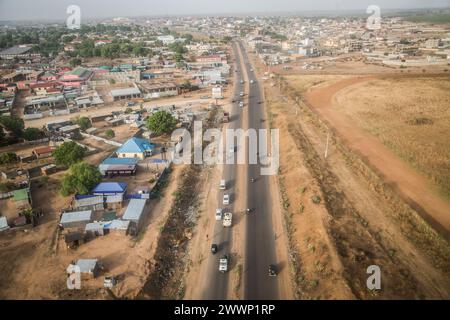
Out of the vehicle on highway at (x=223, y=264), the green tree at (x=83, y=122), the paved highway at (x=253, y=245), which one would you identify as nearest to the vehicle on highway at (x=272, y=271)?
the paved highway at (x=253, y=245)

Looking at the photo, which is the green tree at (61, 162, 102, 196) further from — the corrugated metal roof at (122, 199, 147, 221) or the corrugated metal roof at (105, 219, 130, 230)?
the corrugated metal roof at (105, 219, 130, 230)

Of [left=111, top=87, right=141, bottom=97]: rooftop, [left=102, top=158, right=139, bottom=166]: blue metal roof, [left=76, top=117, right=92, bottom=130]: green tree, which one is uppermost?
[left=111, top=87, right=141, bottom=97]: rooftop

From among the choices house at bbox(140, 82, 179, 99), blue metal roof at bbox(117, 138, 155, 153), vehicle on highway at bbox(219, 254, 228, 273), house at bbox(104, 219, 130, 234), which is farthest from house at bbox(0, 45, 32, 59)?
vehicle on highway at bbox(219, 254, 228, 273)

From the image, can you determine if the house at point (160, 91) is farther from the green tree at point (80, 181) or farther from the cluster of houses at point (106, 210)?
the green tree at point (80, 181)

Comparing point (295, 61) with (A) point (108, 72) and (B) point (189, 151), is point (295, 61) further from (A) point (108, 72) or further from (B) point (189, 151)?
(B) point (189, 151)

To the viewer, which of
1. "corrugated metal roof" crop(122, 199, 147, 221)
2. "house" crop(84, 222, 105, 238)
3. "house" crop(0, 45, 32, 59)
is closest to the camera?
"house" crop(84, 222, 105, 238)

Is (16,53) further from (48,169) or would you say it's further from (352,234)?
(352,234)
